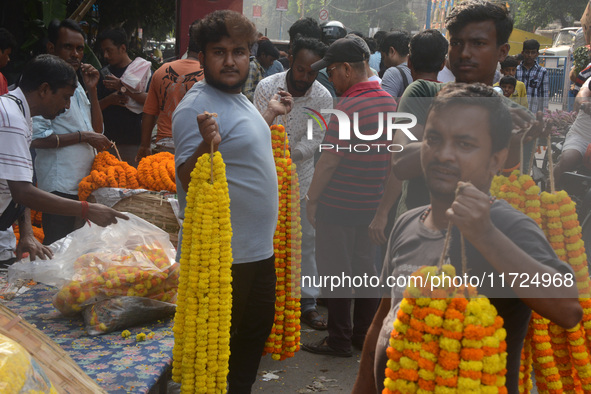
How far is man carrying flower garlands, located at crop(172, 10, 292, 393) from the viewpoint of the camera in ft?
8.92

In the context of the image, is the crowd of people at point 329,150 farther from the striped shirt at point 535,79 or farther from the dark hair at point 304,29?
the striped shirt at point 535,79

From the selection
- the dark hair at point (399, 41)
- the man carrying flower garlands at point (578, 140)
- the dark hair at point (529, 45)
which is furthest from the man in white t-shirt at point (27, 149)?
the dark hair at point (529, 45)

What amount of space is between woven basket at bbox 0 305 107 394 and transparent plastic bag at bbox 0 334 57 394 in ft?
1.47

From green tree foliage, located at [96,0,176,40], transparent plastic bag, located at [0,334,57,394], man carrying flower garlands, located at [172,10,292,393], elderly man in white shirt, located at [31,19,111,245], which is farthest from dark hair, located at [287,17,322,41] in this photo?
green tree foliage, located at [96,0,176,40]

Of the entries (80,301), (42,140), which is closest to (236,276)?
(80,301)

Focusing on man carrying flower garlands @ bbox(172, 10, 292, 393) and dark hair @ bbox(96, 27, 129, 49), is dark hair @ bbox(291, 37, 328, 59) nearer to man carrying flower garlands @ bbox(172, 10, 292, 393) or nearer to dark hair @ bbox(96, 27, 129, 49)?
man carrying flower garlands @ bbox(172, 10, 292, 393)

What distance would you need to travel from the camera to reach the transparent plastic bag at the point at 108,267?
11.3 feet

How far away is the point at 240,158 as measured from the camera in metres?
2.73

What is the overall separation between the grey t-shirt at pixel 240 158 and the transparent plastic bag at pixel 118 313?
841 millimetres

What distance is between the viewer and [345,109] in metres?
3.45

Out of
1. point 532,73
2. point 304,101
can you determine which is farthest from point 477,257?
point 532,73

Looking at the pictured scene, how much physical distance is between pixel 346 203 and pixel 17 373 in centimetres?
242

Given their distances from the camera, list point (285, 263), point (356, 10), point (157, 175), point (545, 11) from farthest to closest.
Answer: point (545, 11) < point (356, 10) < point (157, 175) < point (285, 263)

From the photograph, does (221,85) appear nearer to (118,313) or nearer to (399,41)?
(118,313)
